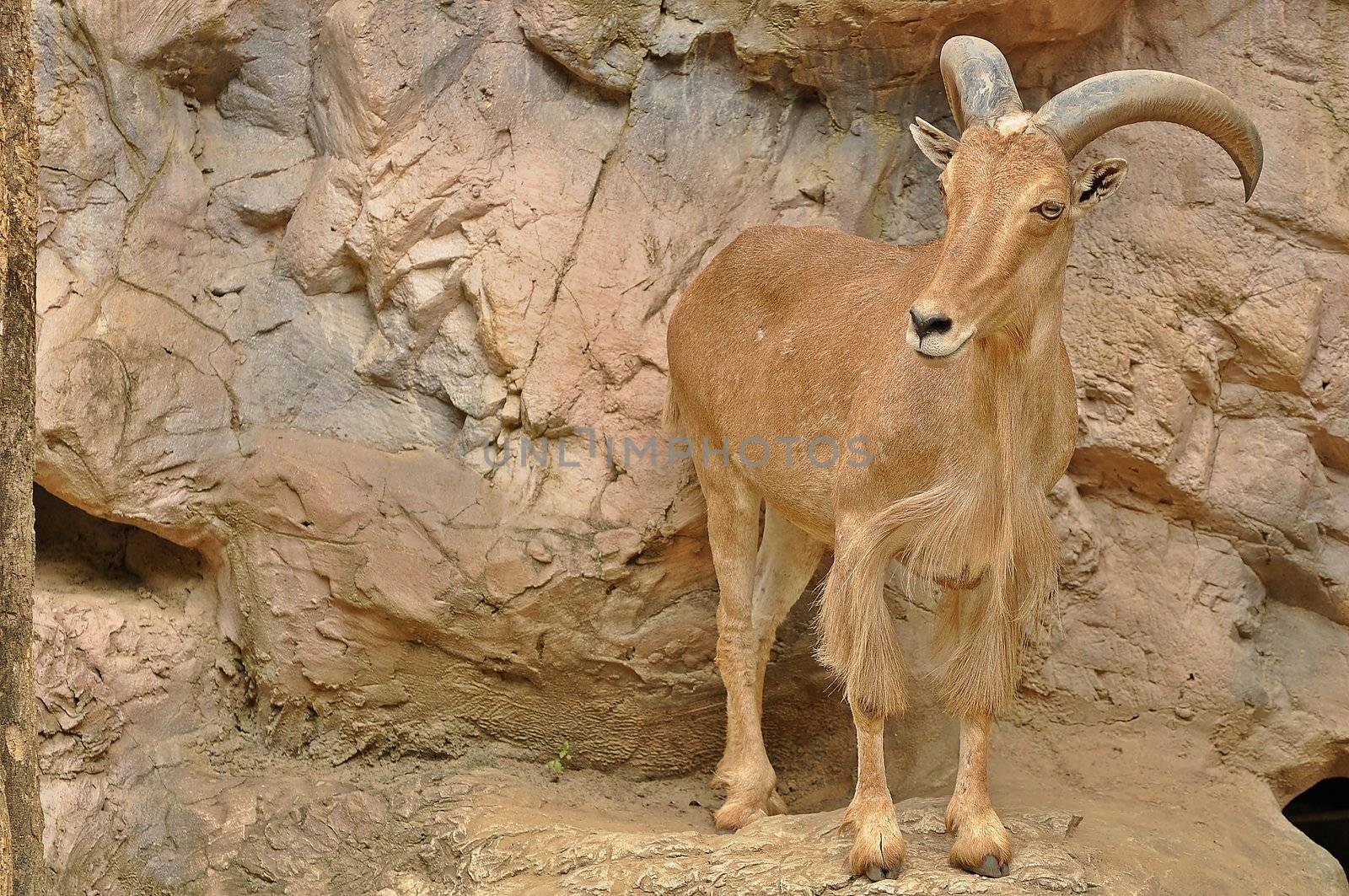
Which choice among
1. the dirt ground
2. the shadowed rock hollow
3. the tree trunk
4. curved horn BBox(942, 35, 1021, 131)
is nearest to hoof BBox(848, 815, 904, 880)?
the dirt ground

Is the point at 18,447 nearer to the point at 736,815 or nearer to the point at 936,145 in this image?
the point at 936,145

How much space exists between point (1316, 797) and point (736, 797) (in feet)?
12.6

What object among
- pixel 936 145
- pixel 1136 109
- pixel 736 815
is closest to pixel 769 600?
pixel 736 815

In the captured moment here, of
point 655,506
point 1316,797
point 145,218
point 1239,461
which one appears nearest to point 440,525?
point 655,506

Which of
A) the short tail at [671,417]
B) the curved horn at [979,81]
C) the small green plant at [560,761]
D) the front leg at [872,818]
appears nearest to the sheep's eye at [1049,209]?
the curved horn at [979,81]

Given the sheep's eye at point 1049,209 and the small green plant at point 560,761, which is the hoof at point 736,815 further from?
the sheep's eye at point 1049,209

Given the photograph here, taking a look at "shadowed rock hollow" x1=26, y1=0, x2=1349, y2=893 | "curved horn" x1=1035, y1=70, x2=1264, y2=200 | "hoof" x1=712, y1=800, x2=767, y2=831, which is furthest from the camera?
"shadowed rock hollow" x1=26, y1=0, x2=1349, y2=893

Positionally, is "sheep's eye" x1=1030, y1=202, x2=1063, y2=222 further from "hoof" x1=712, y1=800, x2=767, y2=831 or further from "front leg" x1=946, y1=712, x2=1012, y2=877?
"hoof" x1=712, y1=800, x2=767, y2=831

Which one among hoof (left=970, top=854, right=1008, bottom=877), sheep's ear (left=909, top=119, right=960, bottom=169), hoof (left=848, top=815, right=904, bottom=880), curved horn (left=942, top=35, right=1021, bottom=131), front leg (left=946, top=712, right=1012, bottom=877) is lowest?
hoof (left=848, top=815, right=904, bottom=880)

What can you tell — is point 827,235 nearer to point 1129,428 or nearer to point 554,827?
point 1129,428

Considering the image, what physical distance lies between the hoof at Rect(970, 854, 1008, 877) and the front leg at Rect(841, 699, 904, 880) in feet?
0.88

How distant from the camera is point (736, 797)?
5.98 meters

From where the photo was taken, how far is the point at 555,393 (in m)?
6.39

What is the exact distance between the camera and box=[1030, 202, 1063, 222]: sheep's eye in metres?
4.34
